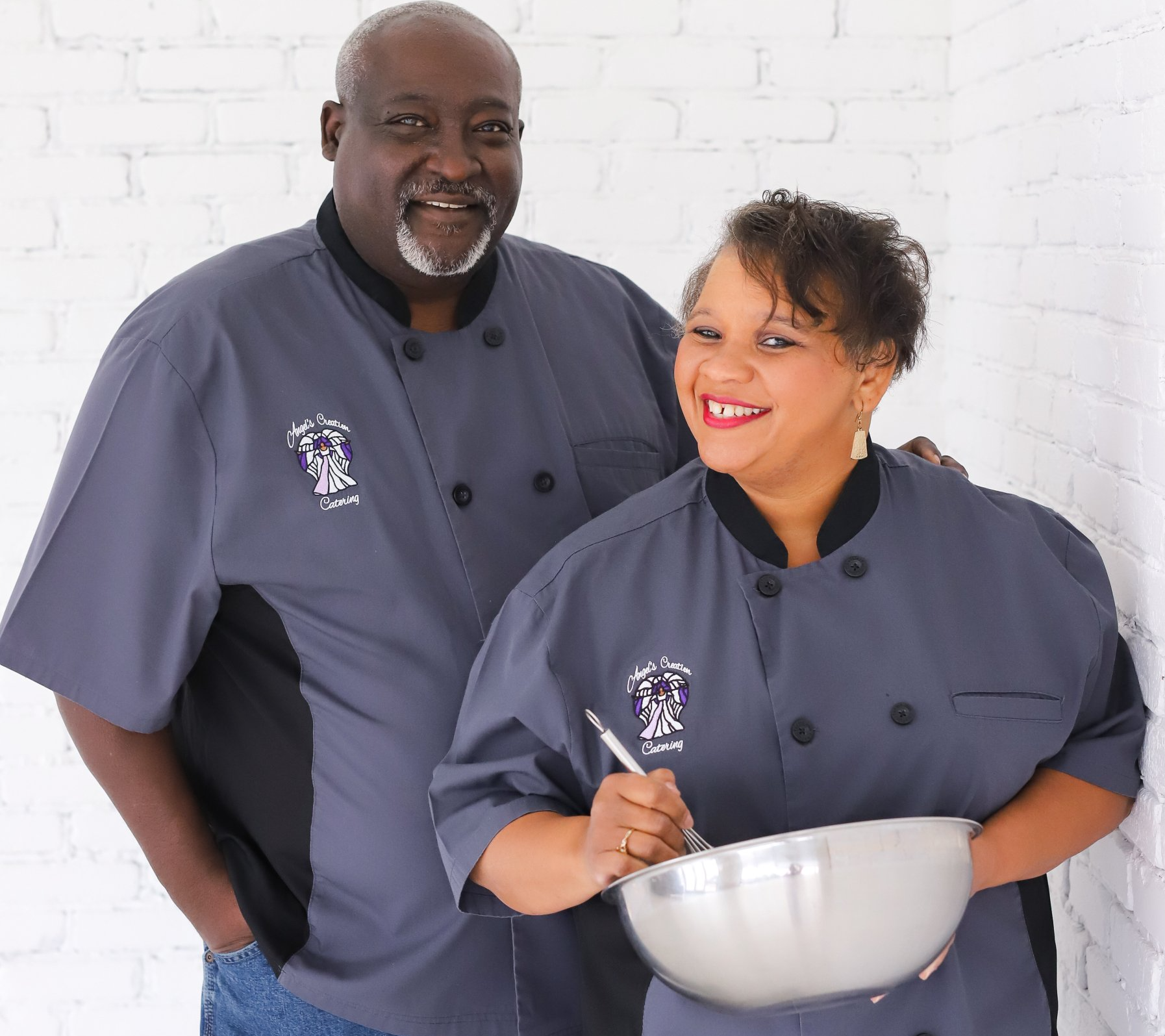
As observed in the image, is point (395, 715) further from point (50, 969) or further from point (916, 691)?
point (50, 969)

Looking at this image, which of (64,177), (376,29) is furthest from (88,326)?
(376,29)

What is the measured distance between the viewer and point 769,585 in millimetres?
1233

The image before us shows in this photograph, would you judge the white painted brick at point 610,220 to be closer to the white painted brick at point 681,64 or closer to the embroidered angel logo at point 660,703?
the white painted brick at point 681,64

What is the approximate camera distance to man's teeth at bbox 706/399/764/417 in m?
1.23

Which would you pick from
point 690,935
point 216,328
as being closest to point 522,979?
point 690,935

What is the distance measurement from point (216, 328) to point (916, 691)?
2.76ft

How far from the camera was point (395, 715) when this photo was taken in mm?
1390

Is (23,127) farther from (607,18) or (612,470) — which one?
(612,470)

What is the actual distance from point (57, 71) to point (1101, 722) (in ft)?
6.13

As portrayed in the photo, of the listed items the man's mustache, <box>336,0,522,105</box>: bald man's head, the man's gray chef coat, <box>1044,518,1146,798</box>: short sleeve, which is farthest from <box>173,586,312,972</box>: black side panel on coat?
<box>1044,518,1146,798</box>: short sleeve

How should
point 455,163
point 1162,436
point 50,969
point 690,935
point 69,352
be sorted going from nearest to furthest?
point 690,935, point 1162,436, point 455,163, point 69,352, point 50,969

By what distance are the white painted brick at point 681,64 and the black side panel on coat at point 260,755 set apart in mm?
1222

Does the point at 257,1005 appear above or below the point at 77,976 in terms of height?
above

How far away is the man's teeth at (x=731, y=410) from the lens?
4.04 ft
